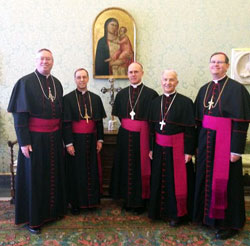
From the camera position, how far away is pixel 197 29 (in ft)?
12.5

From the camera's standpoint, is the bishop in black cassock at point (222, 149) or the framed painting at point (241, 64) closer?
the bishop in black cassock at point (222, 149)

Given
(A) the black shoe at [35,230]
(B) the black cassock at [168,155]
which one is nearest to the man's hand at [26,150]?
(A) the black shoe at [35,230]

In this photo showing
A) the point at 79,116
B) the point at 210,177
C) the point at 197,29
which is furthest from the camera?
the point at 197,29

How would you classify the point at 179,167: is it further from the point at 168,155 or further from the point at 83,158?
the point at 83,158

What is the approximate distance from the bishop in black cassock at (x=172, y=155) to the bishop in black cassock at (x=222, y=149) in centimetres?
13

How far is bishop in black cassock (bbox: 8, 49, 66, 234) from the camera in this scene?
8.65ft

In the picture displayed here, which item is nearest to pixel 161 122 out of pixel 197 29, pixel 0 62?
pixel 197 29

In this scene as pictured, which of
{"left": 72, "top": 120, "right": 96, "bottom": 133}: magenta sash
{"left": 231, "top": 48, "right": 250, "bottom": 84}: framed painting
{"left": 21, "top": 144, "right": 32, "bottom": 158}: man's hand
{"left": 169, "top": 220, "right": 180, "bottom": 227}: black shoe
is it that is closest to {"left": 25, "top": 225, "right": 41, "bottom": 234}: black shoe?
{"left": 21, "top": 144, "right": 32, "bottom": 158}: man's hand

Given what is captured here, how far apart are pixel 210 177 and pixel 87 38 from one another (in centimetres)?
259

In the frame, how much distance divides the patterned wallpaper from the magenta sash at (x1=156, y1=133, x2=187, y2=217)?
1435 millimetres

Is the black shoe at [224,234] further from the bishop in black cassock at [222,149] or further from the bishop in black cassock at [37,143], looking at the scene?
the bishop in black cassock at [37,143]

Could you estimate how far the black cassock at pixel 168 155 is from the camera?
2.73m

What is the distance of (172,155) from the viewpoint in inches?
109

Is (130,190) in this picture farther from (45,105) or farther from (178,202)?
(45,105)
